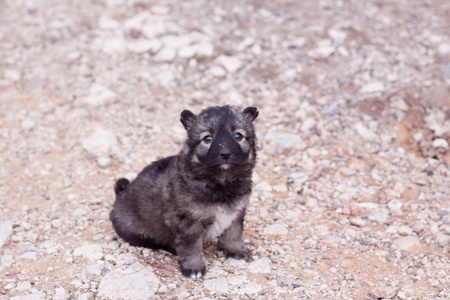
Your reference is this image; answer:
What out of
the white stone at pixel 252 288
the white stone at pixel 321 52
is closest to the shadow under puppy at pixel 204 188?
the white stone at pixel 252 288

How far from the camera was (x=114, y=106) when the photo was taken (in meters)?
9.87

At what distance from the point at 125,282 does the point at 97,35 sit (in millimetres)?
7227

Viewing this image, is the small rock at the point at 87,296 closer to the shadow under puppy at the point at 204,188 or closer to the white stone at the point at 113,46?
the shadow under puppy at the point at 204,188

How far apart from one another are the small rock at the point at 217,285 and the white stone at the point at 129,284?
581mm

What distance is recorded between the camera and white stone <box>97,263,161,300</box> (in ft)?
19.3

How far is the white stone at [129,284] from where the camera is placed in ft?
19.3

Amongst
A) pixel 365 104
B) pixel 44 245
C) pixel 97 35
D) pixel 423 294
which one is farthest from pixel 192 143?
pixel 97 35

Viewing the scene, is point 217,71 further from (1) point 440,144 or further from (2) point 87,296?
(2) point 87,296

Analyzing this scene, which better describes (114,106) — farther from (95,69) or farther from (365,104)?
(365,104)

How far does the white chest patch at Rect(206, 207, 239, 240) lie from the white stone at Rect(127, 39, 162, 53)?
5.82m

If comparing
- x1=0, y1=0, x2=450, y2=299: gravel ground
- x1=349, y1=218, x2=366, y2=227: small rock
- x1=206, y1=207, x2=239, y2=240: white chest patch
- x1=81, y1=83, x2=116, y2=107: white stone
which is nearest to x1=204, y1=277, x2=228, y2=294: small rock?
x1=0, y1=0, x2=450, y2=299: gravel ground

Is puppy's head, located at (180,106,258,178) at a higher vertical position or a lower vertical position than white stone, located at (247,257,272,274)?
higher

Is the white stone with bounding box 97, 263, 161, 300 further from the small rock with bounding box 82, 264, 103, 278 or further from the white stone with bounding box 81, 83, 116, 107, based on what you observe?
the white stone with bounding box 81, 83, 116, 107

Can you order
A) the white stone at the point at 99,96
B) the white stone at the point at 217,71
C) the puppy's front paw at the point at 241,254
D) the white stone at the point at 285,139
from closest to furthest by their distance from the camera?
the puppy's front paw at the point at 241,254 → the white stone at the point at 285,139 → the white stone at the point at 99,96 → the white stone at the point at 217,71
